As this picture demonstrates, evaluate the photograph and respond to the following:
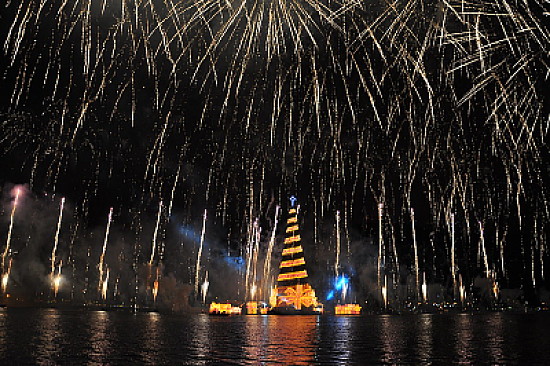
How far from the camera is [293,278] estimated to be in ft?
434

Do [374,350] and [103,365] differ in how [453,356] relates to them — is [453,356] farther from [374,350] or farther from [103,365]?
[103,365]

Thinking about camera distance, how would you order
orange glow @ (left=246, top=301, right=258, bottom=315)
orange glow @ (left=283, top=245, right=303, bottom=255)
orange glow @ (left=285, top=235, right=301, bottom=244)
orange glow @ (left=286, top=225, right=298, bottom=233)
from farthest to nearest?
orange glow @ (left=246, top=301, right=258, bottom=315)
orange glow @ (left=286, top=225, right=298, bottom=233)
orange glow @ (left=285, top=235, right=301, bottom=244)
orange glow @ (left=283, top=245, right=303, bottom=255)

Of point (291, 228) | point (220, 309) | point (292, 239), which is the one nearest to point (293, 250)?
point (292, 239)

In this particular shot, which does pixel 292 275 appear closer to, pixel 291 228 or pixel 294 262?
pixel 294 262

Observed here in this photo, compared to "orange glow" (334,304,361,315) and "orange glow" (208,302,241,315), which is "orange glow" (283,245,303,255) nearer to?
"orange glow" (208,302,241,315)

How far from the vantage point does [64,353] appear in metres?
26.0

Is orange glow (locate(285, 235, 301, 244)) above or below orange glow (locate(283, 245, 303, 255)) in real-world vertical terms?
above

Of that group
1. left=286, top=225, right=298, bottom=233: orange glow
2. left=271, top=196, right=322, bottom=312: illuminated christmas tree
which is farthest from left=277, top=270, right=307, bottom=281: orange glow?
left=286, top=225, right=298, bottom=233: orange glow

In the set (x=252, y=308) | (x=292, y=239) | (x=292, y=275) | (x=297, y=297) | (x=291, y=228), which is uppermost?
(x=291, y=228)

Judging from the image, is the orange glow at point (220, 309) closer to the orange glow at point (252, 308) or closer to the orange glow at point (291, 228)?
the orange glow at point (252, 308)

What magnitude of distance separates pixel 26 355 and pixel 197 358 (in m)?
8.34

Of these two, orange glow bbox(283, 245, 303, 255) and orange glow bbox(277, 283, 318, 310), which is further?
orange glow bbox(277, 283, 318, 310)

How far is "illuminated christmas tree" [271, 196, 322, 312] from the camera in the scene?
13188cm

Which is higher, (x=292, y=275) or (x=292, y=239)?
(x=292, y=239)
